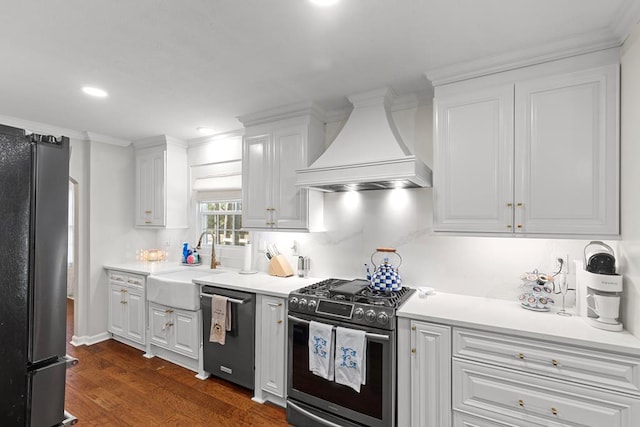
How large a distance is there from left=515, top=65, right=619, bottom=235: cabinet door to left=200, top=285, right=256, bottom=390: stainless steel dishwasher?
7.11ft

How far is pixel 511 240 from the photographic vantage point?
7.69 ft

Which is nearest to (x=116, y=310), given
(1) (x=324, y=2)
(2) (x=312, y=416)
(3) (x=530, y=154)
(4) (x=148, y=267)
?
(4) (x=148, y=267)

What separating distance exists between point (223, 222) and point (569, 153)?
11.5 feet

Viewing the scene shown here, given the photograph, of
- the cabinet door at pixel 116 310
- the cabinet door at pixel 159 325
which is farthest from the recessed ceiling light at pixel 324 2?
the cabinet door at pixel 116 310

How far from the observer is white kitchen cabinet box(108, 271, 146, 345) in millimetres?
3629

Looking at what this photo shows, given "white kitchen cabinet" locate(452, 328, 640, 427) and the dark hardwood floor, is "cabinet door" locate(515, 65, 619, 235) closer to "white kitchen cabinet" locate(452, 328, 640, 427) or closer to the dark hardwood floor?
"white kitchen cabinet" locate(452, 328, 640, 427)

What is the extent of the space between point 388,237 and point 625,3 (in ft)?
6.55

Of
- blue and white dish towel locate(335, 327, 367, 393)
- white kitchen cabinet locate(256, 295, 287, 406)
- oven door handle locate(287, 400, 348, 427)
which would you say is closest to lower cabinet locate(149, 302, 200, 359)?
white kitchen cabinet locate(256, 295, 287, 406)

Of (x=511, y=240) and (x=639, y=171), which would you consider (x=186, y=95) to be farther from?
(x=639, y=171)

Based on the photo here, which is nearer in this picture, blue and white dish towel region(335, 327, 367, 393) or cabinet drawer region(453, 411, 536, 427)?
cabinet drawer region(453, 411, 536, 427)

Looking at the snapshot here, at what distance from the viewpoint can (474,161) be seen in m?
2.15

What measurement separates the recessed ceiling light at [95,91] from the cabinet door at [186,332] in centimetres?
211

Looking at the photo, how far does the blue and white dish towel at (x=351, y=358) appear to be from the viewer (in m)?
2.12

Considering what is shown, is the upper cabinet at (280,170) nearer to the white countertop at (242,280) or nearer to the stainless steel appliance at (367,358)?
the white countertop at (242,280)
